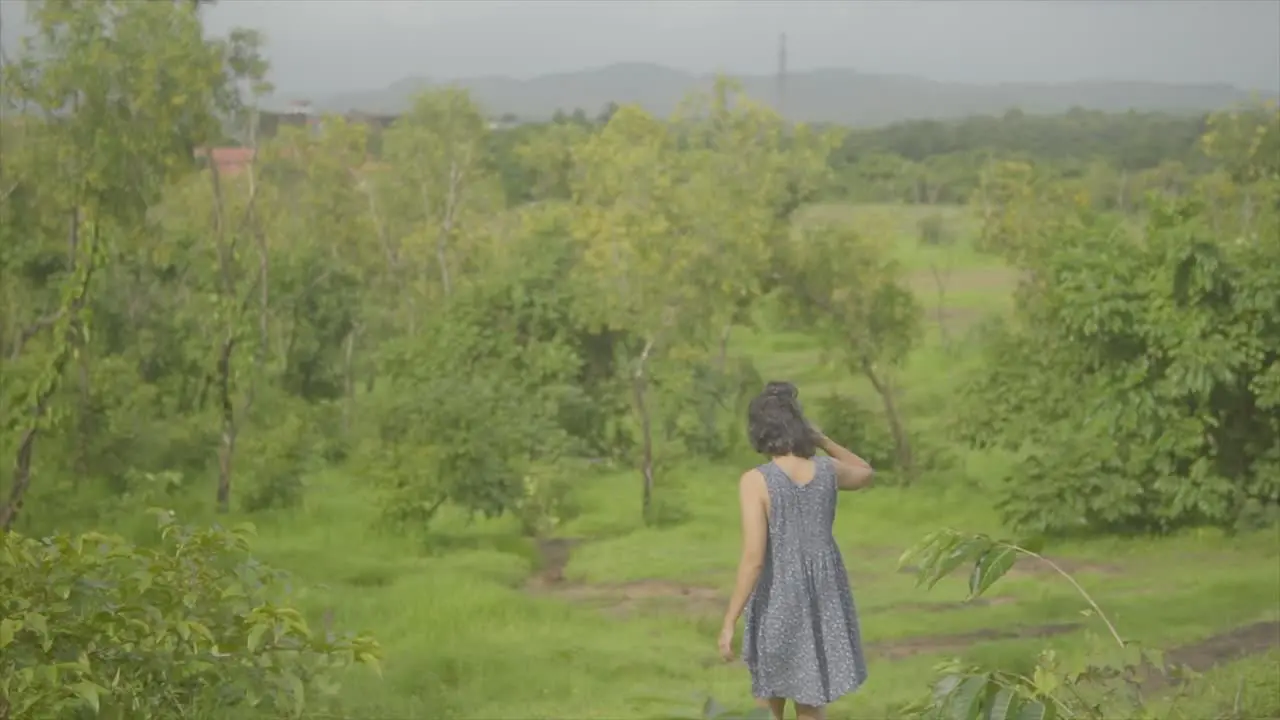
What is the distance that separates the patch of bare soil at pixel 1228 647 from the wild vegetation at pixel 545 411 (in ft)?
0.18

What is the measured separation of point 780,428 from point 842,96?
2496cm

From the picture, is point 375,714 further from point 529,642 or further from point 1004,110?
point 1004,110

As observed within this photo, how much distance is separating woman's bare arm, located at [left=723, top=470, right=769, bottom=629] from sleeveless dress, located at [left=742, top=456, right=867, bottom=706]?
0.08 ft

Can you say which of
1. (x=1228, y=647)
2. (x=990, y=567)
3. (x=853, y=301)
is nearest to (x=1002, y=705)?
(x=990, y=567)

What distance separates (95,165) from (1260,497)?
360 inches

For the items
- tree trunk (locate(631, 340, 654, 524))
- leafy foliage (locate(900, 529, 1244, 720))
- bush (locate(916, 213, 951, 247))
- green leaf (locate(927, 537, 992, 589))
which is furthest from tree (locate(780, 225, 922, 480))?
green leaf (locate(927, 537, 992, 589))

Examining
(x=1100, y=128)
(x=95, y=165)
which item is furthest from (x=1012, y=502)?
(x=1100, y=128)

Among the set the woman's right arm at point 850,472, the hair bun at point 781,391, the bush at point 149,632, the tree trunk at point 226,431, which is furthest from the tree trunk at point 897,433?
the bush at point 149,632

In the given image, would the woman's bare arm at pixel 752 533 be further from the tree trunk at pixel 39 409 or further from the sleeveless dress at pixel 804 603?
the tree trunk at pixel 39 409

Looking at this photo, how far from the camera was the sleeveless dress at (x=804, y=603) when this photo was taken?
3.78 metres

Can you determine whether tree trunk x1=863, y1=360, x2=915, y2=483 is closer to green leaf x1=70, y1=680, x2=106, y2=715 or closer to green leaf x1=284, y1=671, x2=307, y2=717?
green leaf x1=284, y1=671, x2=307, y2=717

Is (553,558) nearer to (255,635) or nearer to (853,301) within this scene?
(853,301)

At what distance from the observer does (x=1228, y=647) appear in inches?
296

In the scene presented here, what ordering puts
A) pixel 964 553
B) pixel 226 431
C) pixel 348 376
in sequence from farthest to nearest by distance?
pixel 348 376 < pixel 226 431 < pixel 964 553
